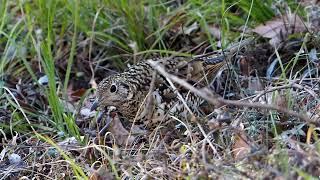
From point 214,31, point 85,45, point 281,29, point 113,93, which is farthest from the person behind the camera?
point 85,45

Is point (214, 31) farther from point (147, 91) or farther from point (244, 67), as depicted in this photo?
point (147, 91)

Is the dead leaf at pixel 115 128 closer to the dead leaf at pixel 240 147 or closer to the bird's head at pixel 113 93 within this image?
the bird's head at pixel 113 93

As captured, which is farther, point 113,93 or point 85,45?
point 85,45

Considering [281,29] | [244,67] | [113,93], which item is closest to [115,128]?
[113,93]

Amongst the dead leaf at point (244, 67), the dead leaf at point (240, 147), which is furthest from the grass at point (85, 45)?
the dead leaf at point (240, 147)

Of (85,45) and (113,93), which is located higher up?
(113,93)

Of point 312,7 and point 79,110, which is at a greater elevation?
point 312,7

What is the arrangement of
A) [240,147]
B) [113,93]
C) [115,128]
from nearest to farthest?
[240,147]
[113,93]
[115,128]

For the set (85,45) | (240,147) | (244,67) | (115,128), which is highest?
(240,147)

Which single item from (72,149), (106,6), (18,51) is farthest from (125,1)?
(72,149)

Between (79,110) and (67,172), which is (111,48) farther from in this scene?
(67,172)
